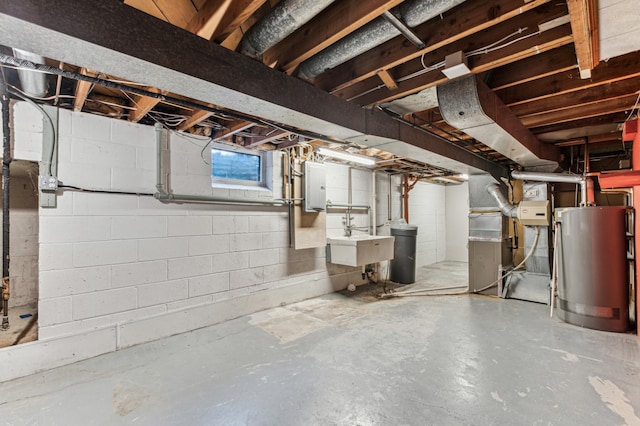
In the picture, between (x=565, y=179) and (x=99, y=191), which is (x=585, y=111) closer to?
(x=565, y=179)

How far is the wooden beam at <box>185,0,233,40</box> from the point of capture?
4.34ft

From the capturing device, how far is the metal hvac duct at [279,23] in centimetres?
129

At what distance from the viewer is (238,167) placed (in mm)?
3770

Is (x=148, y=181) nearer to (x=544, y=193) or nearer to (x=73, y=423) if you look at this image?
(x=73, y=423)

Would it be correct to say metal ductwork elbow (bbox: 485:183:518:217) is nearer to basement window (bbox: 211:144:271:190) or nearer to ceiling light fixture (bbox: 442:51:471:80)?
ceiling light fixture (bbox: 442:51:471:80)

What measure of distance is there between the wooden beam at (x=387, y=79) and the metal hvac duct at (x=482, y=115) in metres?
0.34

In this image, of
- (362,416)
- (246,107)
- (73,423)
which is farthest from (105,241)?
(362,416)

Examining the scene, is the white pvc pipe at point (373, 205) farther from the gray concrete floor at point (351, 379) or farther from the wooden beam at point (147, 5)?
the wooden beam at point (147, 5)

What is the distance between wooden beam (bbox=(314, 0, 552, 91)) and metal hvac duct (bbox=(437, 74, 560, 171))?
39 centimetres

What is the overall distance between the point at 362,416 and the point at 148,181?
9.11ft

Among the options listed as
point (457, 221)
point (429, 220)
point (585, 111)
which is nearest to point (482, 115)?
point (585, 111)

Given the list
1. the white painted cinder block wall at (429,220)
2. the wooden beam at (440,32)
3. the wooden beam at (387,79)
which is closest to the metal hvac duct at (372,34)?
the wooden beam at (440,32)

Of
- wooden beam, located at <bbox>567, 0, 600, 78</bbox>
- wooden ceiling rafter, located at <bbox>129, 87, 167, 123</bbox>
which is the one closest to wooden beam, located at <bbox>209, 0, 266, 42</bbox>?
wooden ceiling rafter, located at <bbox>129, 87, 167, 123</bbox>

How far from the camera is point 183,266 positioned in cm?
311
